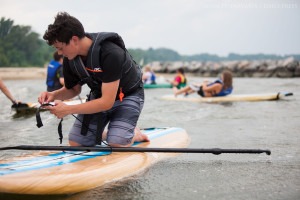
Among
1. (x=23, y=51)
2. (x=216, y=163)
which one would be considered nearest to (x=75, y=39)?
(x=216, y=163)

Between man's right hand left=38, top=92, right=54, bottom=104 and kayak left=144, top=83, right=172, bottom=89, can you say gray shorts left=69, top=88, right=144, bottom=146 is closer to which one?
man's right hand left=38, top=92, right=54, bottom=104

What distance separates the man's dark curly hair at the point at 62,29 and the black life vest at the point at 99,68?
0.82 feet

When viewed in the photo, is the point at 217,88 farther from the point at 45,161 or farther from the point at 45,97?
the point at 45,161

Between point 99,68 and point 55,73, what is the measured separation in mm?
5495

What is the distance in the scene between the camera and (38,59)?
6256 cm

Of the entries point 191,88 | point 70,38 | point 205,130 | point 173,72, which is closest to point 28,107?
point 205,130

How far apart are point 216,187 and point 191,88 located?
29.1 ft

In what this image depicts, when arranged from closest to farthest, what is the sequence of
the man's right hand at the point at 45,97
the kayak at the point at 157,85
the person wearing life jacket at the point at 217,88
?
the man's right hand at the point at 45,97 < the person wearing life jacket at the point at 217,88 < the kayak at the point at 157,85

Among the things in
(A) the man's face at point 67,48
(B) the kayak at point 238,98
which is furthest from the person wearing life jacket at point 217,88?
(A) the man's face at point 67,48

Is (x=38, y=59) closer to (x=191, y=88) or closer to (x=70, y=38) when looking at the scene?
(x=191, y=88)

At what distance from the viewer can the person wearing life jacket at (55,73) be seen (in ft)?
28.4

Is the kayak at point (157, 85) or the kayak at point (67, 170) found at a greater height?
the kayak at point (67, 170)

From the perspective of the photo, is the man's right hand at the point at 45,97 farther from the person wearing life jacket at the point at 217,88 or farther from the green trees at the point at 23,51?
the green trees at the point at 23,51

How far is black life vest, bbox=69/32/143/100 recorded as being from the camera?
11.3ft
